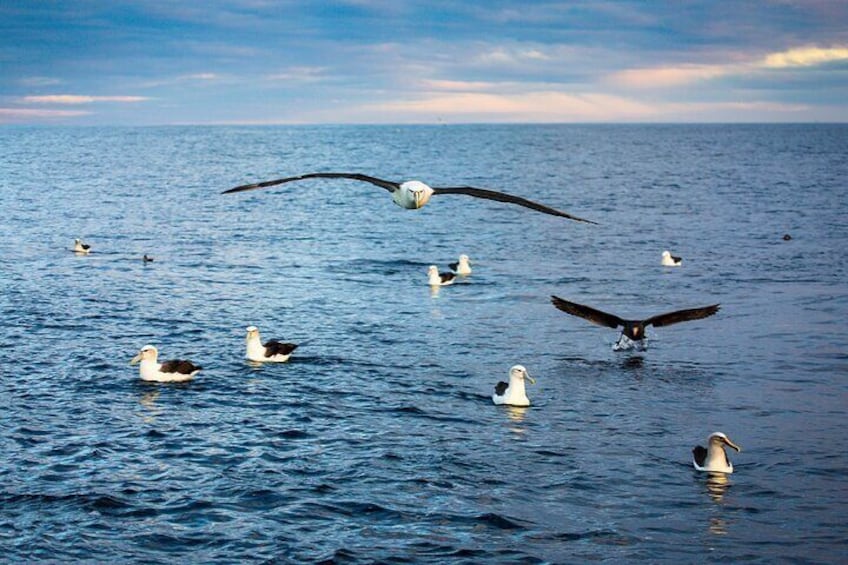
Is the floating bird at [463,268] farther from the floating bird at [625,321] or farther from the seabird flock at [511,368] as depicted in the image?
the floating bird at [625,321]

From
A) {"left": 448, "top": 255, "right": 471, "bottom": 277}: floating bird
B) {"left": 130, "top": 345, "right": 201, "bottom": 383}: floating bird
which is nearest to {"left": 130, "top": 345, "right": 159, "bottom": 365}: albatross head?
{"left": 130, "top": 345, "right": 201, "bottom": 383}: floating bird

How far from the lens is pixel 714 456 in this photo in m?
15.8

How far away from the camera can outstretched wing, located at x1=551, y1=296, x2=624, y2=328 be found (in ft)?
76.7

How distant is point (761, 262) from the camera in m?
39.4

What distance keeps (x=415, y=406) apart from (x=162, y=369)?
5015 mm

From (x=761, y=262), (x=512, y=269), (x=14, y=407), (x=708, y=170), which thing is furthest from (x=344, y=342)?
(x=708, y=170)

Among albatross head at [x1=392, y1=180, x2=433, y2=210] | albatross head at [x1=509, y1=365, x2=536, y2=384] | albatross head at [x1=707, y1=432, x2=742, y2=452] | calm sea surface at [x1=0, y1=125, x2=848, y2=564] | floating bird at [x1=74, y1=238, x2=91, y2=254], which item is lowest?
calm sea surface at [x1=0, y1=125, x2=848, y2=564]

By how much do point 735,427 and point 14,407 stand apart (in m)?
12.5

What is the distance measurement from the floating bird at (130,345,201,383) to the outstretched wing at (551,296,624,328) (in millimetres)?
7904

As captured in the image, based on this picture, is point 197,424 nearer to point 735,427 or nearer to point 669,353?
point 735,427

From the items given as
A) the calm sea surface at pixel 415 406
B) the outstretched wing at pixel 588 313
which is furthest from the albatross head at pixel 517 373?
the outstretched wing at pixel 588 313

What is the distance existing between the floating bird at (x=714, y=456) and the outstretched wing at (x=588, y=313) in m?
7.27

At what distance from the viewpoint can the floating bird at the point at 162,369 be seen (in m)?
20.7

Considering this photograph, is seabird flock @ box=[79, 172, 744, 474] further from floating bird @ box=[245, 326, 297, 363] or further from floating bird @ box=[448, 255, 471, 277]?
floating bird @ box=[448, 255, 471, 277]
